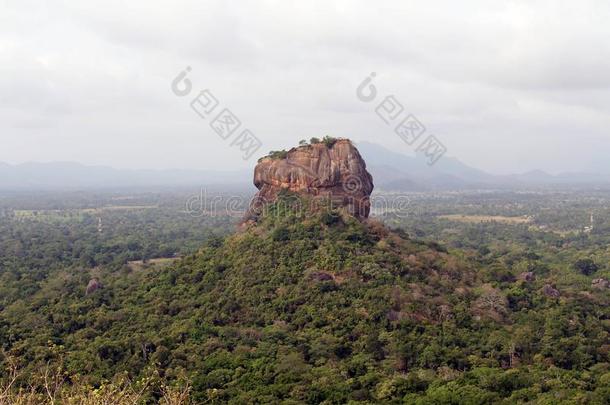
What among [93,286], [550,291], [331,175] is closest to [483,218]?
[550,291]

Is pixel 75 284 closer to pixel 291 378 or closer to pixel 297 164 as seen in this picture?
pixel 297 164

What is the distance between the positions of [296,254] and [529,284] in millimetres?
12131

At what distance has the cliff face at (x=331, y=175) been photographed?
32.9 meters

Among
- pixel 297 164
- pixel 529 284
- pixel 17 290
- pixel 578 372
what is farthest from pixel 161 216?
pixel 578 372

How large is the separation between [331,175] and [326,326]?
1034cm

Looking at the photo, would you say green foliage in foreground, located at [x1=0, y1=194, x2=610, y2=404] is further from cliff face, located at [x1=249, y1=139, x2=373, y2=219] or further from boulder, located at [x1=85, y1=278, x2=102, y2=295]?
cliff face, located at [x1=249, y1=139, x2=373, y2=219]

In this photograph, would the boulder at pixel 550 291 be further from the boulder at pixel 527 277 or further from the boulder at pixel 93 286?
the boulder at pixel 93 286

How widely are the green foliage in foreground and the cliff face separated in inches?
59.5

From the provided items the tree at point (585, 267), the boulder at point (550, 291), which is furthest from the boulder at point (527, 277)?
the tree at point (585, 267)

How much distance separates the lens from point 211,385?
67.8 feet

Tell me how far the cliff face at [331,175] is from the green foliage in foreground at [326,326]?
4.96ft

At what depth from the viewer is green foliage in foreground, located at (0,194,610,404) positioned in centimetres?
2006

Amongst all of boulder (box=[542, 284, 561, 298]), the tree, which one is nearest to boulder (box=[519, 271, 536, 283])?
boulder (box=[542, 284, 561, 298])

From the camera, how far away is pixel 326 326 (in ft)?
81.8
